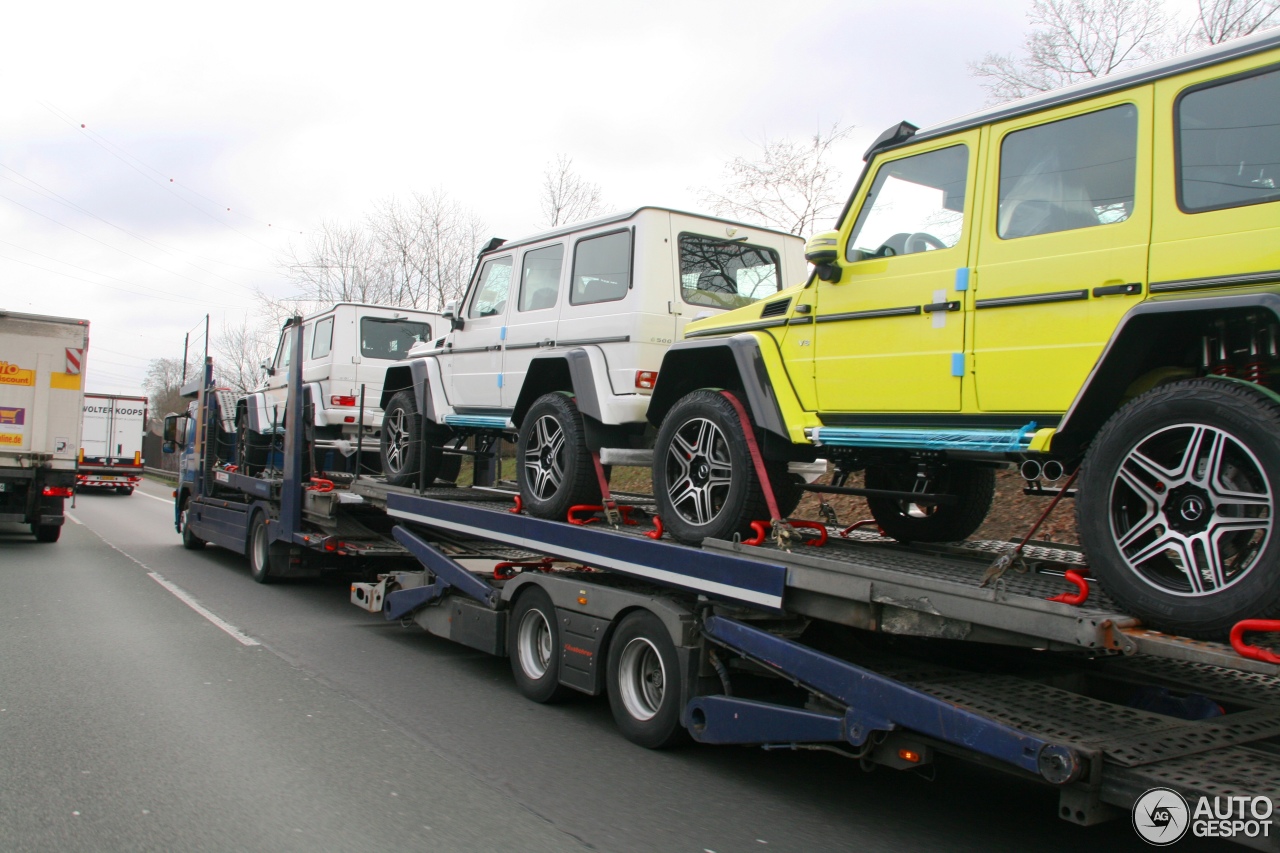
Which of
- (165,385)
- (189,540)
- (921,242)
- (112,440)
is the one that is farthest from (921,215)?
(165,385)

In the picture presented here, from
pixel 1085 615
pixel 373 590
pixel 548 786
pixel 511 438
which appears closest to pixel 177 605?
pixel 373 590

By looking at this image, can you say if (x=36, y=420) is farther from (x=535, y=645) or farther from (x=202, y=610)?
(x=535, y=645)

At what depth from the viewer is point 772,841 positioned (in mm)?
→ 4457

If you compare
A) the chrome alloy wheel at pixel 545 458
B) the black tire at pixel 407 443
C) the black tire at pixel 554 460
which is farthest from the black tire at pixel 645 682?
the black tire at pixel 407 443

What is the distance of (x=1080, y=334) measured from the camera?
4.11 m

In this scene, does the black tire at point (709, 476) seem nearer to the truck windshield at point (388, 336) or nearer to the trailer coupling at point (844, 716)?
the trailer coupling at point (844, 716)

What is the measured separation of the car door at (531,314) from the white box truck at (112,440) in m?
25.5

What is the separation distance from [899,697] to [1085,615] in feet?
3.18

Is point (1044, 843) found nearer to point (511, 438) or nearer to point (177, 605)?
point (511, 438)

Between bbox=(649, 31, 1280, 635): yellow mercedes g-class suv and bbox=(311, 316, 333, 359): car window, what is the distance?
8316mm

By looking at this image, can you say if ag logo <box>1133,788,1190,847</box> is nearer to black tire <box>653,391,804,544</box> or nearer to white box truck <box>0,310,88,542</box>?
black tire <box>653,391,804,544</box>

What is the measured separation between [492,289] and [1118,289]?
5.63m

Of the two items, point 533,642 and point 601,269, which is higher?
point 601,269

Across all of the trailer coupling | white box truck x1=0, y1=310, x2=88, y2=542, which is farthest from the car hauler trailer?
white box truck x1=0, y1=310, x2=88, y2=542
